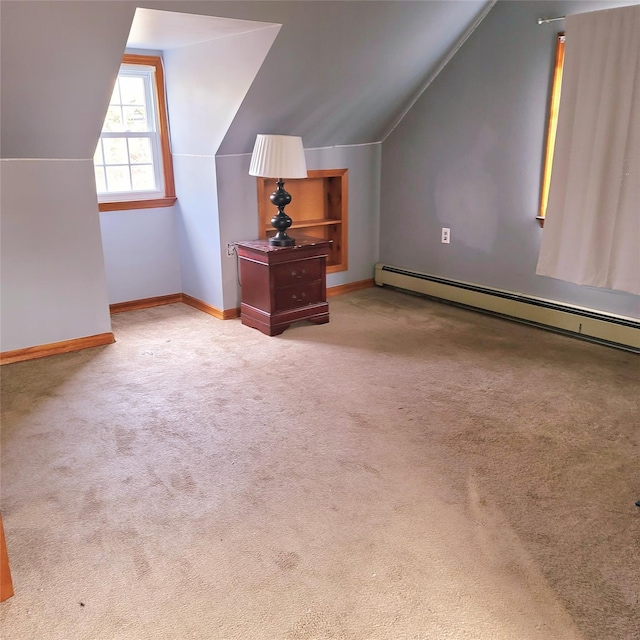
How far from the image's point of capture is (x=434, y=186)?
4453mm

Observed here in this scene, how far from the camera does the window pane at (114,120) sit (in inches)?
162

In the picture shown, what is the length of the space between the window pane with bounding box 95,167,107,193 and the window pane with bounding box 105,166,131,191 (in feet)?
0.12

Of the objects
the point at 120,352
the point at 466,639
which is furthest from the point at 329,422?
the point at 120,352

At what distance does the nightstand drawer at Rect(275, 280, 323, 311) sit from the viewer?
3.83 m

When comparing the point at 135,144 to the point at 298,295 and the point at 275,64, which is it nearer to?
the point at 275,64

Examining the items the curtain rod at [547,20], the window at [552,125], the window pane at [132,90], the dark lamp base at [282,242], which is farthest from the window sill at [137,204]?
the curtain rod at [547,20]

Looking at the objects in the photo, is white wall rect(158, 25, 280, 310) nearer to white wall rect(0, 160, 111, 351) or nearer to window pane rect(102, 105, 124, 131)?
window pane rect(102, 105, 124, 131)

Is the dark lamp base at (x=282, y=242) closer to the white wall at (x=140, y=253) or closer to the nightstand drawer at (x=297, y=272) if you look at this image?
the nightstand drawer at (x=297, y=272)

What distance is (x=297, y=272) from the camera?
3869 mm

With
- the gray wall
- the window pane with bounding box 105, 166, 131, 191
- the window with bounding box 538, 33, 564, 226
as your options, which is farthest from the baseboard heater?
the window pane with bounding box 105, 166, 131, 191

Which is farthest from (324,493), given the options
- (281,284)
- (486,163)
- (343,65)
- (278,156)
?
(486,163)

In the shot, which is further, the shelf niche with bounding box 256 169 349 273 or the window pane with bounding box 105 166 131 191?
the shelf niche with bounding box 256 169 349 273

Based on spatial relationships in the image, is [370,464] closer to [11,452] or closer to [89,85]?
[11,452]

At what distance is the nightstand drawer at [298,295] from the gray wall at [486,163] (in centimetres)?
112
